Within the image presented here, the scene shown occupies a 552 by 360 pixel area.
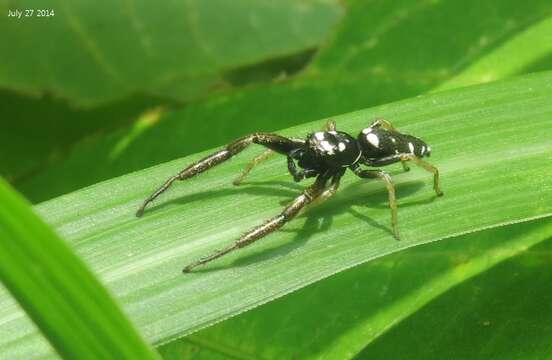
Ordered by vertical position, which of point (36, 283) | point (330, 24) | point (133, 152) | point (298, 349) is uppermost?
point (36, 283)

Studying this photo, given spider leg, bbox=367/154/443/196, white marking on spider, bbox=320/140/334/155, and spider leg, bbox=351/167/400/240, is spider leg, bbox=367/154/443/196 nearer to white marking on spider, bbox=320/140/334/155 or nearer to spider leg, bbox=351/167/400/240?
spider leg, bbox=351/167/400/240

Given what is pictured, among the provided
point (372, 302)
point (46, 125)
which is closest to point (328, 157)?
point (372, 302)

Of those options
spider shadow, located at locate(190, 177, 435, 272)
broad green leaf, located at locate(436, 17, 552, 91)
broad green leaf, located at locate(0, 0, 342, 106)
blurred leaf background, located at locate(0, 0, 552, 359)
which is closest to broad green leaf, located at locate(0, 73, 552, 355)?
spider shadow, located at locate(190, 177, 435, 272)

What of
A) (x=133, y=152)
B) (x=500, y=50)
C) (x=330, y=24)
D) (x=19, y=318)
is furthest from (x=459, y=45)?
(x=19, y=318)

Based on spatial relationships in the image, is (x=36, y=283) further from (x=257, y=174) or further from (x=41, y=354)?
(x=257, y=174)

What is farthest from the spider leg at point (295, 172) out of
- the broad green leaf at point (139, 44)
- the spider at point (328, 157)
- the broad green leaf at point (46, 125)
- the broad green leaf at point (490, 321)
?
the broad green leaf at point (46, 125)

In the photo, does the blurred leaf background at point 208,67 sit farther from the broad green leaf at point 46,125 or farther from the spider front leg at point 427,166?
the spider front leg at point 427,166
